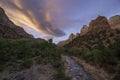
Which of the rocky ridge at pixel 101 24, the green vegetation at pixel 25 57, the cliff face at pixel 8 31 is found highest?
the rocky ridge at pixel 101 24

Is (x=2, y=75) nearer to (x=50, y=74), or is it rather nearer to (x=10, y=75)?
(x=10, y=75)

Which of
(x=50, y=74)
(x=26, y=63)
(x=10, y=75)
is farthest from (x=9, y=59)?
(x=50, y=74)

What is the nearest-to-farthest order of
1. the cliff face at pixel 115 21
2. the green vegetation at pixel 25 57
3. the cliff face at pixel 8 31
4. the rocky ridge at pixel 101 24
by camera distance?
the green vegetation at pixel 25 57, the cliff face at pixel 8 31, the rocky ridge at pixel 101 24, the cliff face at pixel 115 21

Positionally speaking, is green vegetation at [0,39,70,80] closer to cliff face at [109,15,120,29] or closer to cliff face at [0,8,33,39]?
→ cliff face at [0,8,33,39]

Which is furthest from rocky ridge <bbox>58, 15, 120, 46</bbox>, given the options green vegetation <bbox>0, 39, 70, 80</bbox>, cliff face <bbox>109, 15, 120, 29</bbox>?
green vegetation <bbox>0, 39, 70, 80</bbox>

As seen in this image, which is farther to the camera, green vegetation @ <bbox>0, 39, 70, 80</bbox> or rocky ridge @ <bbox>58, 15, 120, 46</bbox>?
rocky ridge @ <bbox>58, 15, 120, 46</bbox>

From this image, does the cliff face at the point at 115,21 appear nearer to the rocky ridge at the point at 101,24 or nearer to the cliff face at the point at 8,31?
the rocky ridge at the point at 101,24

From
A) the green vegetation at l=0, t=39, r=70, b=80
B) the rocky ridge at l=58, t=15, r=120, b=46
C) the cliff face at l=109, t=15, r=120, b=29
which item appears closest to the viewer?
the green vegetation at l=0, t=39, r=70, b=80

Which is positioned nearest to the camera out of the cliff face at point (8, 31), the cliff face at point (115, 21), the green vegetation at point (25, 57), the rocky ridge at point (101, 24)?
the green vegetation at point (25, 57)

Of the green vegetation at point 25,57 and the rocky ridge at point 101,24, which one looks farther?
the rocky ridge at point 101,24

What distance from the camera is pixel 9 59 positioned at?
1903cm

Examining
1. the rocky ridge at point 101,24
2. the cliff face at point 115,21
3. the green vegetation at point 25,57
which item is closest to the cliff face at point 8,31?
the green vegetation at point 25,57

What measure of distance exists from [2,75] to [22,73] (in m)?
1.52

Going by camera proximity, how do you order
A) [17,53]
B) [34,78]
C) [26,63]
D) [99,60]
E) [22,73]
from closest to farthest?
1. [34,78]
2. [22,73]
3. [26,63]
4. [99,60]
5. [17,53]
